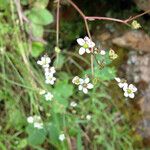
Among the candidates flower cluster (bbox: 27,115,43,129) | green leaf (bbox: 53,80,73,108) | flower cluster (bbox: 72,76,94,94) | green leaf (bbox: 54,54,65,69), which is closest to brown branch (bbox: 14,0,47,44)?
green leaf (bbox: 54,54,65,69)

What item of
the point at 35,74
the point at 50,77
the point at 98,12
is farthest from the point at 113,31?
the point at 50,77

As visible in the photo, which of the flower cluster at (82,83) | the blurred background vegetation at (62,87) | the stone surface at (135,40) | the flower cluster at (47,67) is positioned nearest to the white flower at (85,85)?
the flower cluster at (82,83)

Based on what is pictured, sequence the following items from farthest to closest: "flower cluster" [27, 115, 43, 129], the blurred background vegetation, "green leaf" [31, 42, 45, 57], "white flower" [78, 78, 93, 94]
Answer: "green leaf" [31, 42, 45, 57] < the blurred background vegetation < "flower cluster" [27, 115, 43, 129] < "white flower" [78, 78, 93, 94]

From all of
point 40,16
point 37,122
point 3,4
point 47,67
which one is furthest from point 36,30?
point 47,67

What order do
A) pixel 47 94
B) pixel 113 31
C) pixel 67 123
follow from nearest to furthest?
pixel 47 94 → pixel 67 123 → pixel 113 31

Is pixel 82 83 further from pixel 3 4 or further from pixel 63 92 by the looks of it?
pixel 3 4

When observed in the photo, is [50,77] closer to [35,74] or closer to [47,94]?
[47,94]

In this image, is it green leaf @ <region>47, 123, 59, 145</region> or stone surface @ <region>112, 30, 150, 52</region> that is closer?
green leaf @ <region>47, 123, 59, 145</region>

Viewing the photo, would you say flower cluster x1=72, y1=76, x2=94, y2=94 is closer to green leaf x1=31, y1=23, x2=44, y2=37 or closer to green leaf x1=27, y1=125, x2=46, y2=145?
green leaf x1=27, y1=125, x2=46, y2=145
